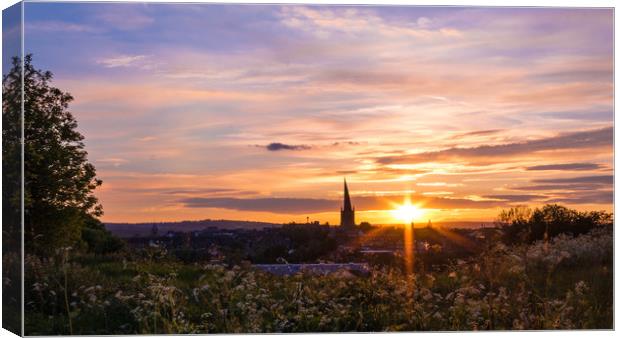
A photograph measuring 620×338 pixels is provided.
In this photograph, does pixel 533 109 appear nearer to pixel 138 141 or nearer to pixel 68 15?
pixel 138 141

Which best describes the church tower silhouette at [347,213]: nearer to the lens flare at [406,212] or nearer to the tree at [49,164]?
the lens flare at [406,212]

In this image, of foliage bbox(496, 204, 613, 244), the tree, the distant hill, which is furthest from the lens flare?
the tree

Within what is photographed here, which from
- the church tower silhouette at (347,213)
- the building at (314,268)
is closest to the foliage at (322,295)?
the building at (314,268)

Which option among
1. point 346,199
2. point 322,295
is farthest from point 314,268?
point 346,199

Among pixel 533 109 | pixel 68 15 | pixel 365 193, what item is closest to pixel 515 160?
pixel 533 109

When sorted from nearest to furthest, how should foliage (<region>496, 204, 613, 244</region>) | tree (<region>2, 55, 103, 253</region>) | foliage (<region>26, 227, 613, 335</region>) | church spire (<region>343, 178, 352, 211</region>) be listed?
tree (<region>2, 55, 103, 253</region>) → foliage (<region>26, 227, 613, 335</region>) → church spire (<region>343, 178, 352, 211</region>) → foliage (<region>496, 204, 613, 244</region>)

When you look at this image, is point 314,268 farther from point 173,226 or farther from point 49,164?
point 49,164

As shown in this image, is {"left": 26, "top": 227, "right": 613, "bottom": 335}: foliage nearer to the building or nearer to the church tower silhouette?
the building
